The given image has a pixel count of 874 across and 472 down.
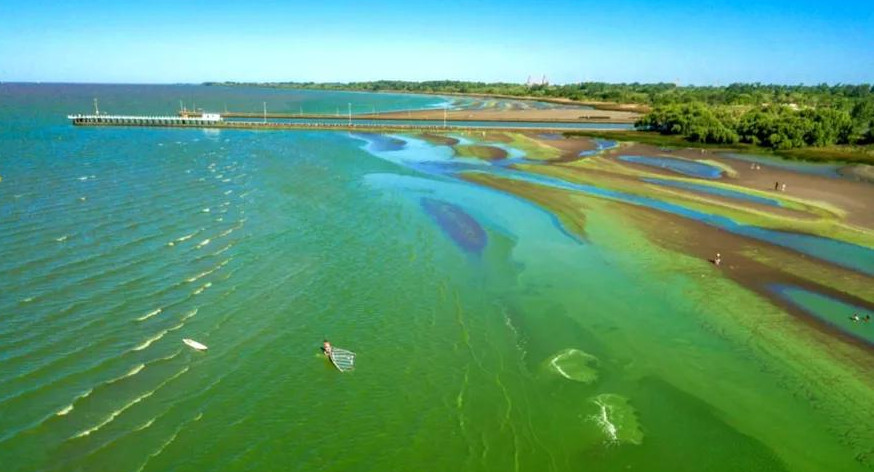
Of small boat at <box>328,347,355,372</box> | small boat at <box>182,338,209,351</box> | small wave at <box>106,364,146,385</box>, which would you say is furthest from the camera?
small boat at <box>182,338,209,351</box>

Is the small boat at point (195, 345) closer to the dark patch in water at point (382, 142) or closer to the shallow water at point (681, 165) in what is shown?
the shallow water at point (681, 165)

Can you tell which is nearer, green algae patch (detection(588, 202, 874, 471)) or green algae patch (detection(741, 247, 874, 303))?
green algae patch (detection(588, 202, 874, 471))

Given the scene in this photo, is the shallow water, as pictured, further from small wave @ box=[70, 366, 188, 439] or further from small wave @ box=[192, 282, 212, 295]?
small wave @ box=[70, 366, 188, 439]

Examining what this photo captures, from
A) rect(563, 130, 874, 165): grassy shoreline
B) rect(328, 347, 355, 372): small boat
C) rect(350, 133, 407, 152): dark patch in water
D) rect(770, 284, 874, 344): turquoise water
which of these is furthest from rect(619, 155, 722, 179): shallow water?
rect(328, 347, 355, 372): small boat

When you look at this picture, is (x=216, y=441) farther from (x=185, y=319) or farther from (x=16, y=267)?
(x=16, y=267)

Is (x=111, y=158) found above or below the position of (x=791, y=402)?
above

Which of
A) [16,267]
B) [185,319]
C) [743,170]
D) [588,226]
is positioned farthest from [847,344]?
[743,170]
